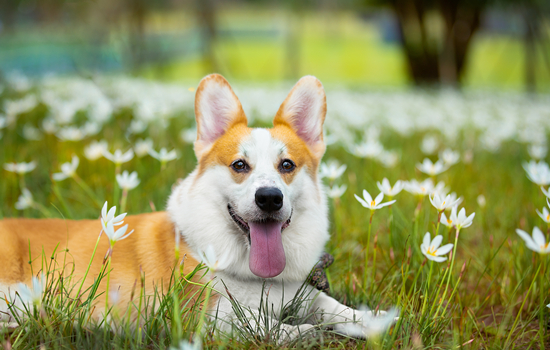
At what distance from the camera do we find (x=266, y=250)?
6.83 feet

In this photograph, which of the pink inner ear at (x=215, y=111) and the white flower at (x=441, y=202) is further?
the pink inner ear at (x=215, y=111)

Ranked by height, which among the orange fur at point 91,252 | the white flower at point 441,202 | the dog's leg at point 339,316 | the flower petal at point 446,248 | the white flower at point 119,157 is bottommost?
the dog's leg at point 339,316

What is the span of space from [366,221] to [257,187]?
5.74 feet

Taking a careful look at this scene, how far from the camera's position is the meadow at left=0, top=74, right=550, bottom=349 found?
70.2 inches

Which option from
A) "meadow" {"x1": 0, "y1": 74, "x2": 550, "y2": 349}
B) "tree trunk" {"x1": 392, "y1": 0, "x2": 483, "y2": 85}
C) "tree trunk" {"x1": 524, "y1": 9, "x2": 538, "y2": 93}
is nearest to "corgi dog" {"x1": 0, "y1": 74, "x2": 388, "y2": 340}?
"meadow" {"x1": 0, "y1": 74, "x2": 550, "y2": 349}

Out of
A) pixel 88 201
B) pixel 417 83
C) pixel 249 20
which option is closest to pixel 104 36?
pixel 88 201

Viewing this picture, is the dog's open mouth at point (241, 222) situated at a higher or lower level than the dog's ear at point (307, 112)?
lower

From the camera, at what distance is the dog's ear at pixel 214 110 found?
2439mm

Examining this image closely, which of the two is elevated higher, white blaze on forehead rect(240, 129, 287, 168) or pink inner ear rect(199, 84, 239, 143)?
pink inner ear rect(199, 84, 239, 143)

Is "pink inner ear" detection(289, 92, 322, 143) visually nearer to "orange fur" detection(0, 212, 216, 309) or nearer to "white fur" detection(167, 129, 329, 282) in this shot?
"white fur" detection(167, 129, 329, 282)

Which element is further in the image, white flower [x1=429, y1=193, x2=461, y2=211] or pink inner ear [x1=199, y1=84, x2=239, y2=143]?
pink inner ear [x1=199, y1=84, x2=239, y2=143]

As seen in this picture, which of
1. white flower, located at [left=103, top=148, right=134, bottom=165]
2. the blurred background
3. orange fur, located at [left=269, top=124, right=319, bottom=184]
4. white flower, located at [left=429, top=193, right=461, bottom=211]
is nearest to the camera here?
white flower, located at [left=429, top=193, right=461, bottom=211]

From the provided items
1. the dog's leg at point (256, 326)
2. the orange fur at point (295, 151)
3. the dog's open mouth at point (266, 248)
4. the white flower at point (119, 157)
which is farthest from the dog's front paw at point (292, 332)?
the white flower at point (119, 157)

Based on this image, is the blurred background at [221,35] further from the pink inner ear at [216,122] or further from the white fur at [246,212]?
the white fur at [246,212]
